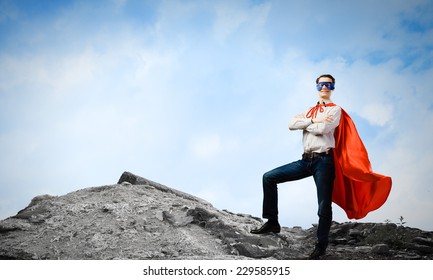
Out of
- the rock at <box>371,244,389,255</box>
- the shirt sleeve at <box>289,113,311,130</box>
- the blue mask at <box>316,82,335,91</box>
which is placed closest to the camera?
the shirt sleeve at <box>289,113,311,130</box>

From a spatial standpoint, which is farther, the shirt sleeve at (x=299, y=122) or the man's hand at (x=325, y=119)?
the shirt sleeve at (x=299, y=122)

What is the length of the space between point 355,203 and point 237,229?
187 centimetres

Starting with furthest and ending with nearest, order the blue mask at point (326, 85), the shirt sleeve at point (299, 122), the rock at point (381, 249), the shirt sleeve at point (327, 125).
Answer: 1. the rock at point (381, 249)
2. the blue mask at point (326, 85)
3. the shirt sleeve at point (299, 122)
4. the shirt sleeve at point (327, 125)

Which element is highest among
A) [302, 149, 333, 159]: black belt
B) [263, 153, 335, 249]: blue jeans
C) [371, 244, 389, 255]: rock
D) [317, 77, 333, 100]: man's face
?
[317, 77, 333, 100]: man's face

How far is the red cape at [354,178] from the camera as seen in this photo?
17.6 ft

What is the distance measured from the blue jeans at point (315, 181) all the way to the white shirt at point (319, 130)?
0.15 metres

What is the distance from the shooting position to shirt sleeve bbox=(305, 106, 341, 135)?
513cm

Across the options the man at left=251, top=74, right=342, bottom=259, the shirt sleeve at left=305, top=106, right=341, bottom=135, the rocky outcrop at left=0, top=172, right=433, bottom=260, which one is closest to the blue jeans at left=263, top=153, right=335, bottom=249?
the man at left=251, top=74, right=342, bottom=259

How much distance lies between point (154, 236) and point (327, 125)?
3032 millimetres

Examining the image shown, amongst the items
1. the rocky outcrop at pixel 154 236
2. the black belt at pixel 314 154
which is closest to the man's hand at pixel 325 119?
the black belt at pixel 314 154

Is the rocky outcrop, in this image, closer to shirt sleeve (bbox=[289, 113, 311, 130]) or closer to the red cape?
the red cape

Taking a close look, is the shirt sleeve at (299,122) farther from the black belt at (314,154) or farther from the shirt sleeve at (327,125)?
the black belt at (314,154)

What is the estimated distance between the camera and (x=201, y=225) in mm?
6543

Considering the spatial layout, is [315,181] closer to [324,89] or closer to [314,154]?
[314,154]
